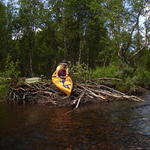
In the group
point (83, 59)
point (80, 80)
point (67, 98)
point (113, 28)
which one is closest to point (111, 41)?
point (113, 28)

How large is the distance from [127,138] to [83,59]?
138 ft

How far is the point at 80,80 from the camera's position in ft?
70.0

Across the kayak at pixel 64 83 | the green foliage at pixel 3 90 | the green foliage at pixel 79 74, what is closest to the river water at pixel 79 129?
the kayak at pixel 64 83

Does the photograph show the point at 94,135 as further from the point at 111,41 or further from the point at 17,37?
the point at 17,37

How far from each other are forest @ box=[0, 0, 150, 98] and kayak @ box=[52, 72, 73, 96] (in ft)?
7.28

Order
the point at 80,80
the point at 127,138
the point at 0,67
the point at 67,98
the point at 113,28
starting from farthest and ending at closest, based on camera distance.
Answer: the point at 0,67
the point at 113,28
the point at 80,80
the point at 67,98
the point at 127,138

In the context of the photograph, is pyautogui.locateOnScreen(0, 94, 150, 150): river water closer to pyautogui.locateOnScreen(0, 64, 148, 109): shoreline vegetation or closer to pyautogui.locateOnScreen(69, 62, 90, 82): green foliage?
pyautogui.locateOnScreen(0, 64, 148, 109): shoreline vegetation

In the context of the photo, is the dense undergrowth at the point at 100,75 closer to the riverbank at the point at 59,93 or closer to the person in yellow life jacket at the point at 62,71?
the riverbank at the point at 59,93

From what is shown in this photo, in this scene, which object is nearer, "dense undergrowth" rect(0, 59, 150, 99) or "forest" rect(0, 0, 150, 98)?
"dense undergrowth" rect(0, 59, 150, 99)

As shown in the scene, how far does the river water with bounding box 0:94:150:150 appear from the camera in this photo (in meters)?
9.34

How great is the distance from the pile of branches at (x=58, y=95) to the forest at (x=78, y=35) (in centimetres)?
172

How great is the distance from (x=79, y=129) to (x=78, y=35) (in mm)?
33376

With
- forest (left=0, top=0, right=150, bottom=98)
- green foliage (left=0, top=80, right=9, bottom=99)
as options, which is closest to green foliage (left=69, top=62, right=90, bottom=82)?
forest (left=0, top=0, right=150, bottom=98)

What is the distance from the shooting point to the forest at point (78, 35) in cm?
2905
